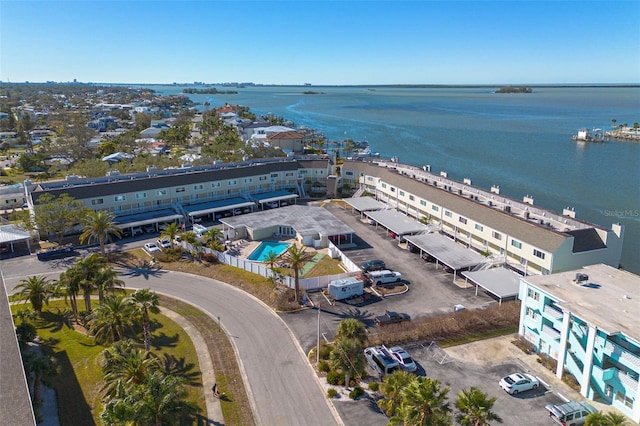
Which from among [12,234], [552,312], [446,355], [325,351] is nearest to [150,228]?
[12,234]

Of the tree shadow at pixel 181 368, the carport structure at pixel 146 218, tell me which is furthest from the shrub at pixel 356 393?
the carport structure at pixel 146 218

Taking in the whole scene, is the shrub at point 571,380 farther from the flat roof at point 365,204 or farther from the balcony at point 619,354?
the flat roof at point 365,204

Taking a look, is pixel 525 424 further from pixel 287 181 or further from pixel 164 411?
pixel 287 181

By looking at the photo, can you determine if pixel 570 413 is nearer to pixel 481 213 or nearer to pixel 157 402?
pixel 157 402

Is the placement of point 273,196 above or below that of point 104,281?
below

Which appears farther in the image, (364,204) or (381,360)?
(364,204)

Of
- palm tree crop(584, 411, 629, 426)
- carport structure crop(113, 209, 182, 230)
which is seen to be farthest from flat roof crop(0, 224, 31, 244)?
palm tree crop(584, 411, 629, 426)
